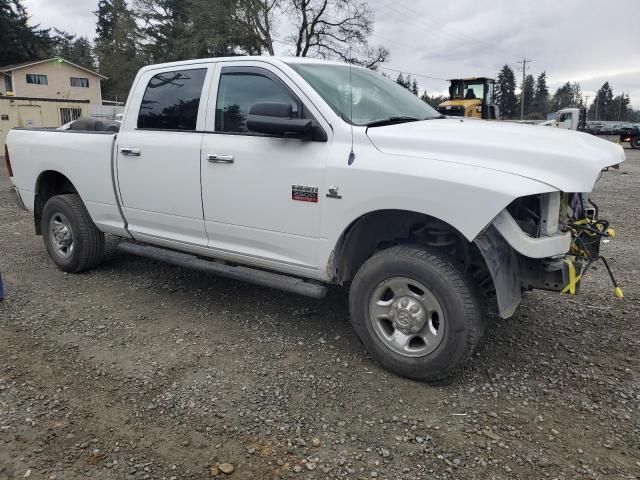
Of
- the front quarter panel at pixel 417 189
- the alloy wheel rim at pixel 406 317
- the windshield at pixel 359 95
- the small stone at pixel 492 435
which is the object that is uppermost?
the windshield at pixel 359 95

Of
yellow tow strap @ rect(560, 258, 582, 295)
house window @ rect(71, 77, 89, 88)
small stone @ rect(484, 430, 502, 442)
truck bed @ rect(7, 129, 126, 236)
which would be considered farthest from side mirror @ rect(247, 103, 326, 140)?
house window @ rect(71, 77, 89, 88)

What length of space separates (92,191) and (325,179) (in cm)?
277

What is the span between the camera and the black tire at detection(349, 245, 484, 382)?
3.11 metres

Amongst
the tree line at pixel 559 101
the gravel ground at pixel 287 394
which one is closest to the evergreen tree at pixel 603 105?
the tree line at pixel 559 101

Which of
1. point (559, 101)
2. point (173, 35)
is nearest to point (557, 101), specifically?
point (559, 101)

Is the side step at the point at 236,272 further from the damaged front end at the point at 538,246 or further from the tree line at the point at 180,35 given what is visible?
the tree line at the point at 180,35

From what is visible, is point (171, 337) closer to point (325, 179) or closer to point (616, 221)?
point (325, 179)

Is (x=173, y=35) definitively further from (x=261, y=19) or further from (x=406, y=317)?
(x=406, y=317)

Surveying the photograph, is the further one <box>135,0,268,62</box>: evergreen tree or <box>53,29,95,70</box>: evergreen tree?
<box>53,29,95,70</box>: evergreen tree

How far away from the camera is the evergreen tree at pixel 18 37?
46594 mm

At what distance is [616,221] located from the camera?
8.03m

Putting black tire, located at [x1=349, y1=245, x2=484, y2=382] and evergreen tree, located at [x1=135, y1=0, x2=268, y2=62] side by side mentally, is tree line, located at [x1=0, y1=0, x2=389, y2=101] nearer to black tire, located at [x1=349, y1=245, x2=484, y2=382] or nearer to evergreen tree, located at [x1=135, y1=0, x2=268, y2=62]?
evergreen tree, located at [x1=135, y1=0, x2=268, y2=62]

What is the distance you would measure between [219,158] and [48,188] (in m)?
2.88

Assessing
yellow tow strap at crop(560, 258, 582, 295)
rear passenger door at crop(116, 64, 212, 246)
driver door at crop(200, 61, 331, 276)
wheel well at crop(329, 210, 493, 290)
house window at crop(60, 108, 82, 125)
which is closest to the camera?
yellow tow strap at crop(560, 258, 582, 295)
